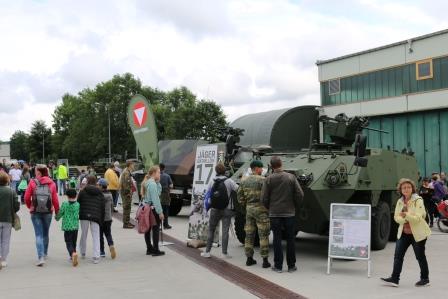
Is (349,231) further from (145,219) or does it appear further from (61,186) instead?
(61,186)

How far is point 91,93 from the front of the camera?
78.2m

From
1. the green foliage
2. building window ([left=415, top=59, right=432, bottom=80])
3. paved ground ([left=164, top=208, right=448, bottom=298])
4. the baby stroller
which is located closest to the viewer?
paved ground ([left=164, top=208, right=448, bottom=298])

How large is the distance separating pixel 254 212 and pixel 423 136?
20.4m

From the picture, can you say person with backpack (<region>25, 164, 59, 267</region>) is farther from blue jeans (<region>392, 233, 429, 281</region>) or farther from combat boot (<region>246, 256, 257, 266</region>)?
blue jeans (<region>392, 233, 429, 281</region>)

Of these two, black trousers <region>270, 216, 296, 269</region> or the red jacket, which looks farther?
the red jacket

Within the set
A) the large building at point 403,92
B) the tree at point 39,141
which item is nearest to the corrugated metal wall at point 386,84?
the large building at point 403,92

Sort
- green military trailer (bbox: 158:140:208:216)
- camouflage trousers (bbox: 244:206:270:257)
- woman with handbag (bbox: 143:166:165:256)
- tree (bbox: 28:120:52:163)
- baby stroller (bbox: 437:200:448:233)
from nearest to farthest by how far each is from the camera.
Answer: camouflage trousers (bbox: 244:206:270:257)
woman with handbag (bbox: 143:166:165:256)
baby stroller (bbox: 437:200:448:233)
green military trailer (bbox: 158:140:208:216)
tree (bbox: 28:120:52:163)

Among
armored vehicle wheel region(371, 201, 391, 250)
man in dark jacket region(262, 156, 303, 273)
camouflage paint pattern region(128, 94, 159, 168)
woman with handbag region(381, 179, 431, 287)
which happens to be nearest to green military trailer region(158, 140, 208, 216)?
camouflage paint pattern region(128, 94, 159, 168)

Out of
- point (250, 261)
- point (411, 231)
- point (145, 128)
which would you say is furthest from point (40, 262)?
point (145, 128)

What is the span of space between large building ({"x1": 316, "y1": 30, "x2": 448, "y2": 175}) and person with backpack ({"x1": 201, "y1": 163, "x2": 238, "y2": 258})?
19.0 m

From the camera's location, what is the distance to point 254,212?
8.73 m

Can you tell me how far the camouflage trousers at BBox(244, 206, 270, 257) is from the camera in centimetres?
864

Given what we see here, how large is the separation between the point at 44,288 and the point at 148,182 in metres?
3.06

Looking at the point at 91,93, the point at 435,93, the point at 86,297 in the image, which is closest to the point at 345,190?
the point at 86,297
